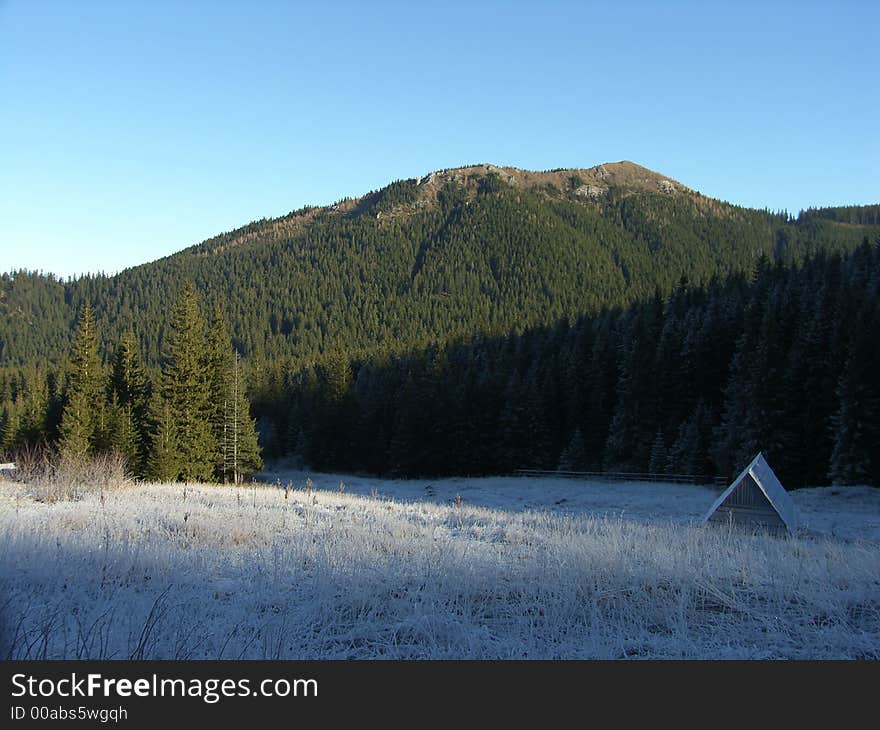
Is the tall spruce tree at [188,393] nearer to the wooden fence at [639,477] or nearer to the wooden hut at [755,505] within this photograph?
the wooden fence at [639,477]

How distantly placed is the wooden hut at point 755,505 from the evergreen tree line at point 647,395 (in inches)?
955

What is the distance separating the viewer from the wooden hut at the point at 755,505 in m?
19.0

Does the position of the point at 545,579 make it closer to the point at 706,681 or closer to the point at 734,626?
the point at 734,626

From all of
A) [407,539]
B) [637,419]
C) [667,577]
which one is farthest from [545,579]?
[637,419]

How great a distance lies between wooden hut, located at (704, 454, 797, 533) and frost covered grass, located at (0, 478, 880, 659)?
29.0ft

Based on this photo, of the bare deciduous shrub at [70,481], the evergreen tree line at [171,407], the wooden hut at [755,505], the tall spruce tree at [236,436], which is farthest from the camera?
the tall spruce tree at [236,436]

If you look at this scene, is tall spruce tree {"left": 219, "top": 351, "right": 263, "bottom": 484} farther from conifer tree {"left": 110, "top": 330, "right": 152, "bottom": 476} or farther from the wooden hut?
the wooden hut

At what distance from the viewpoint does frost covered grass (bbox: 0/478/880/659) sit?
5.28m

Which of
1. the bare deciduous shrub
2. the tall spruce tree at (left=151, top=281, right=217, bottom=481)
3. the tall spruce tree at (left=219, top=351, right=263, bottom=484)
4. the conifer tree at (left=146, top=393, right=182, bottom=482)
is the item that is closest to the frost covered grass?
the bare deciduous shrub

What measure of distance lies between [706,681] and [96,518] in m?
12.0

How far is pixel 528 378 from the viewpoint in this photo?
221 feet

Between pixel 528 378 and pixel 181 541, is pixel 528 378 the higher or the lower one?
the higher one

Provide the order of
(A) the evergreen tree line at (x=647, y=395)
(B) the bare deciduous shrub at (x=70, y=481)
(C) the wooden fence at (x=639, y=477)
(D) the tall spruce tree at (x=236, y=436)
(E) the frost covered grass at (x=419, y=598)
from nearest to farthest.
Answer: (E) the frost covered grass at (x=419, y=598) → (B) the bare deciduous shrub at (x=70, y=481) → (A) the evergreen tree line at (x=647, y=395) → (D) the tall spruce tree at (x=236, y=436) → (C) the wooden fence at (x=639, y=477)

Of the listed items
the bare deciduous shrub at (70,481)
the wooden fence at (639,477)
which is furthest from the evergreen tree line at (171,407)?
the wooden fence at (639,477)
